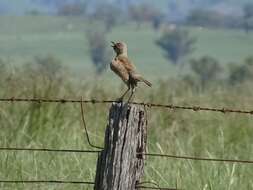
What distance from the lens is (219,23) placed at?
146375mm

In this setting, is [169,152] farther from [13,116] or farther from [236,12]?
[236,12]

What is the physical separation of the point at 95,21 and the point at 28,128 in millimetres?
130677

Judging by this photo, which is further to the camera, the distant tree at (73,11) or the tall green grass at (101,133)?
the distant tree at (73,11)

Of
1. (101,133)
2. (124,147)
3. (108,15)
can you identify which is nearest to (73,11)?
(108,15)

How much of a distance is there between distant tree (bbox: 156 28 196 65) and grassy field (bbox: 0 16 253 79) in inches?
44.1

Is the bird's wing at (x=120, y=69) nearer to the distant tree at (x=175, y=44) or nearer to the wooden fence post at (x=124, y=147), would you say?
the wooden fence post at (x=124, y=147)

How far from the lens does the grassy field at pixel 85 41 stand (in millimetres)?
105938

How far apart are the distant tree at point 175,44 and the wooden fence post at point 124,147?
103191mm

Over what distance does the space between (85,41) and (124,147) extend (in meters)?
108

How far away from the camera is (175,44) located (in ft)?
368

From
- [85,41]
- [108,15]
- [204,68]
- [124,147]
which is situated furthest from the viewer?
[108,15]

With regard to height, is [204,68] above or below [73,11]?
below

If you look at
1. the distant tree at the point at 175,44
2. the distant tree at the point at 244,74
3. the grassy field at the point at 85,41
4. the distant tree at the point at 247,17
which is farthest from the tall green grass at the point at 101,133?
the distant tree at the point at 175,44

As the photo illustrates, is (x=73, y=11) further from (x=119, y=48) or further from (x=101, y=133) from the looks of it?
(x=119, y=48)
